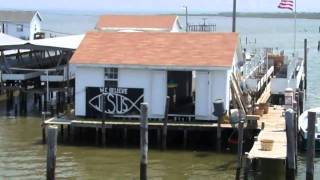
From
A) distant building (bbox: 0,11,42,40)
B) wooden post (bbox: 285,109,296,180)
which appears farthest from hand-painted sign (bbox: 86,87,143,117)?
distant building (bbox: 0,11,42,40)

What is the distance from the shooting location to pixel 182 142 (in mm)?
32281

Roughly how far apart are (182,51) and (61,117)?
644 centimetres

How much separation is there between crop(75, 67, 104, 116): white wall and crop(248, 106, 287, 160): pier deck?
7.55m

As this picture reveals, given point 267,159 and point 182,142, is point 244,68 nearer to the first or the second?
point 182,142

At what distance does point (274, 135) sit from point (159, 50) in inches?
277

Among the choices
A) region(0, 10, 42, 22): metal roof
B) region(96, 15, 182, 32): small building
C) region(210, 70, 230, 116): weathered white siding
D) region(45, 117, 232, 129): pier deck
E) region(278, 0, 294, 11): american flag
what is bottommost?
region(45, 117, 232, 129): pier deck

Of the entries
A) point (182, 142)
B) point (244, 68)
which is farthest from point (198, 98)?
point (244, 68)

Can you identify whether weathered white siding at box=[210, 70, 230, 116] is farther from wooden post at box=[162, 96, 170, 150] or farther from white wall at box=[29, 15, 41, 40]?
white wall at box=[29, 15, 41, 40]

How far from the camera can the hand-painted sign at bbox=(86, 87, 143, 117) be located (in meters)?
32.2

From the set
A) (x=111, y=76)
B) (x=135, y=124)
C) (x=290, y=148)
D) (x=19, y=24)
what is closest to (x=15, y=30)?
(x=19, y=24)

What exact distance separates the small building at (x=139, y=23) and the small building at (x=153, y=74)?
53.1 ft

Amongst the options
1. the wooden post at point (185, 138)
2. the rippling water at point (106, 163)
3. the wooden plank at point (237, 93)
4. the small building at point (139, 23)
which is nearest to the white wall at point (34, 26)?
the small building at point (139, 23)

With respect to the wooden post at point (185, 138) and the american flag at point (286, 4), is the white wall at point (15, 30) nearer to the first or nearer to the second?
the american flag at point (286, 4)

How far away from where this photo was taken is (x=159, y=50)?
32906 millimetres
